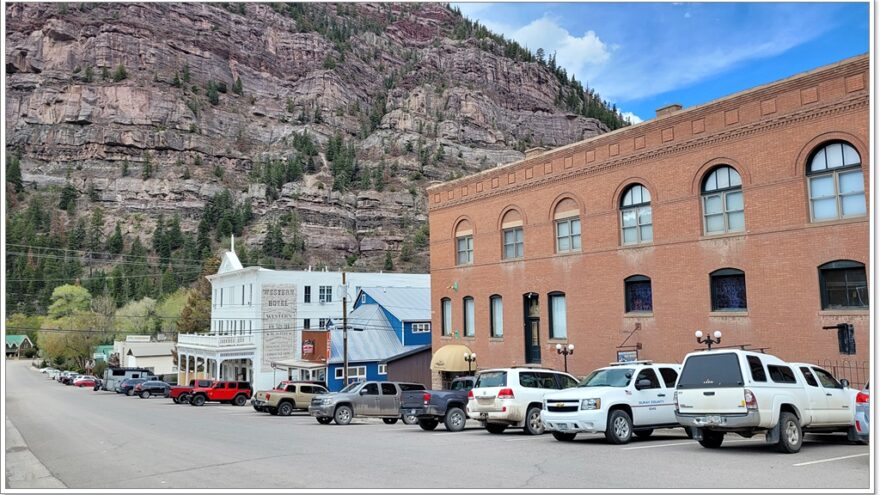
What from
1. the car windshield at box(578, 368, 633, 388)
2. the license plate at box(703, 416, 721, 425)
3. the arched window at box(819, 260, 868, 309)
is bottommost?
the license plate at box(703, 416, 721, 425)

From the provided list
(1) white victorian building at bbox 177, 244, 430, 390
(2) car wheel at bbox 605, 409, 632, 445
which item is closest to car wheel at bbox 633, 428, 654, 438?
(2) car wheel at bbox 605, 409, 632, 445

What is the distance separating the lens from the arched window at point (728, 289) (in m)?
22.8

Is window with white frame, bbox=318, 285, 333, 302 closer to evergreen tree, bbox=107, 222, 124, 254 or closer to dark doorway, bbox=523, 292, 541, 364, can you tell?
dark doorway, bbox=523, 292, 541, 364

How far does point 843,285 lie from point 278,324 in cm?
3816

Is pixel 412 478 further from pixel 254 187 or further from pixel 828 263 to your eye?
pixel 254 187

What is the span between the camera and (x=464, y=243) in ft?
115

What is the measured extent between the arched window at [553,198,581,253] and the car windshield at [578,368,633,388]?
13294 millimetres

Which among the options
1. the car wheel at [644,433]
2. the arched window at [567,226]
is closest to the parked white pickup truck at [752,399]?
the car wheel at [644,433]

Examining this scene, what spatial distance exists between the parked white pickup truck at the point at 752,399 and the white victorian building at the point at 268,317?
115 ft

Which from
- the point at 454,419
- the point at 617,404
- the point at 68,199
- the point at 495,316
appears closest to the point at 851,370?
the point at 617,404

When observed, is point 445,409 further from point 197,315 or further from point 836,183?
point 197,315

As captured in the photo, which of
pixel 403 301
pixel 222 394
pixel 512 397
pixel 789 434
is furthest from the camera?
pixel 403 301

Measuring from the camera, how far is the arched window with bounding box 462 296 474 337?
34.1 meters

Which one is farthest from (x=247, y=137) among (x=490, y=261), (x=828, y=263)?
(x=828, y=263)
